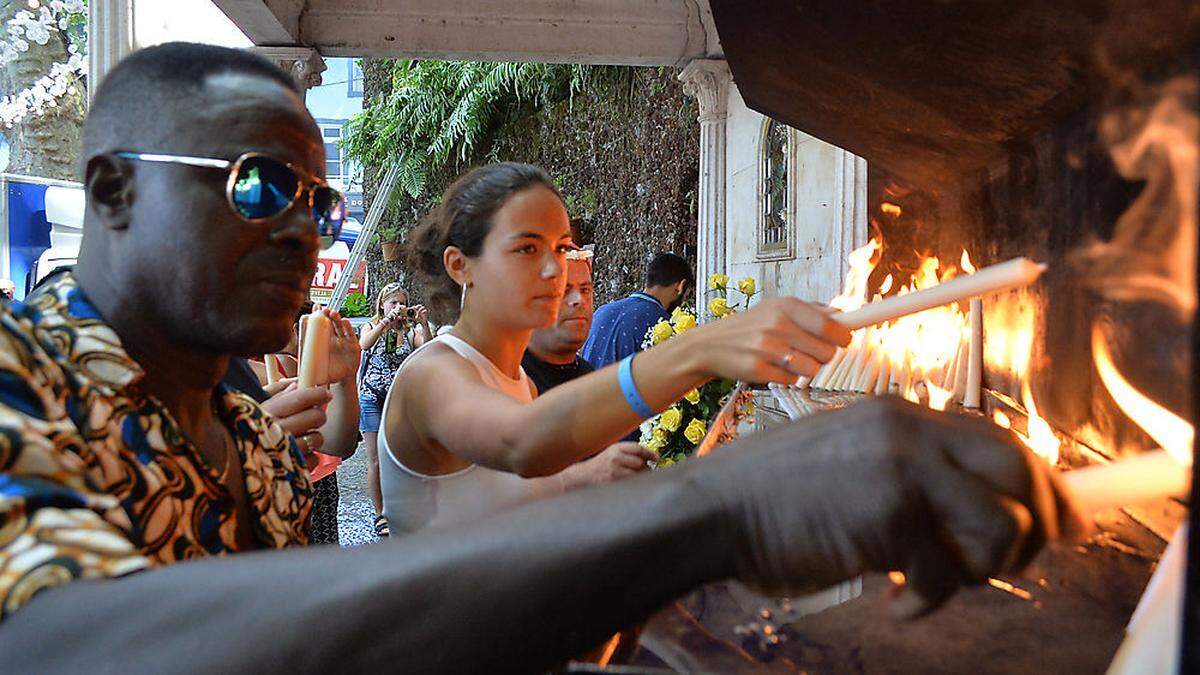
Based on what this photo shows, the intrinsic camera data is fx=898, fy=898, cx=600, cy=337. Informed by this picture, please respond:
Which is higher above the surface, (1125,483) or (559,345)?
(1125,483)

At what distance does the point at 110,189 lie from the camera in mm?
1404

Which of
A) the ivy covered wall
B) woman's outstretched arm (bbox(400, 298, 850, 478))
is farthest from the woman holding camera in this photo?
the ivy covered wall

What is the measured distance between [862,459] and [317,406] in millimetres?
1881

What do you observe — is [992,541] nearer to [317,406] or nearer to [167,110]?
[167,110]

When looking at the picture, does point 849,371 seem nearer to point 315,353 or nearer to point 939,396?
point 939,396

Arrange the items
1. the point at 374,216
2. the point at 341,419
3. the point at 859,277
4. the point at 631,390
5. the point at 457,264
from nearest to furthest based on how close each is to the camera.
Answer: the point at 631,390 → the point at 457,264 → the point at 341,419 → the point at 859,277 → the point at 374,216

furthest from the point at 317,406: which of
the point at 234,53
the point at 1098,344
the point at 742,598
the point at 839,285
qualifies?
the point at 839,285

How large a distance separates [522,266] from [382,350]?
16.2 feet

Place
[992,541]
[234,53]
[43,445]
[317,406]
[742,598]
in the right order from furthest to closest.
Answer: [317,406] < [742,598] < [234,53] < [43,445] < [992,541]

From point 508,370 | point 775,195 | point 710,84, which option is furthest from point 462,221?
point 710,84

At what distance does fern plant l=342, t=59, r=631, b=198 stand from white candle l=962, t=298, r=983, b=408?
29.4 ft

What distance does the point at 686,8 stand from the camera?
7809 mm

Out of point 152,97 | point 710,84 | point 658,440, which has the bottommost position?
point 658,440

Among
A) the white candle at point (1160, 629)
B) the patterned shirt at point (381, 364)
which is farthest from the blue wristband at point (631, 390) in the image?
the patterned shirt at point (381, 364)
